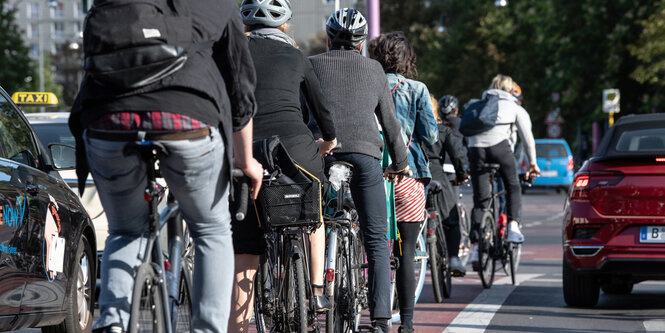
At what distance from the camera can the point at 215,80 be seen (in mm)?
3998

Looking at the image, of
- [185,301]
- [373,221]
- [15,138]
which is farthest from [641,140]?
[185,301]

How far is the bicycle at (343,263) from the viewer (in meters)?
6.02

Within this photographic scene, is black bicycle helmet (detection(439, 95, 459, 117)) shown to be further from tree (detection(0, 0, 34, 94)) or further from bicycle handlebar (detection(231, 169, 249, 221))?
tree (detection(0, 0, 34, 94))

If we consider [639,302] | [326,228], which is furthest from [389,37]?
[639,302]

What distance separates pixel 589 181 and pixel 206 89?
18.4 feet

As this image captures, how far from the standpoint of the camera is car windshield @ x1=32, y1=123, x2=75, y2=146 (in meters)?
10.7

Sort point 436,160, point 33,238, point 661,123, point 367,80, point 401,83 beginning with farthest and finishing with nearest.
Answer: point 436,160 → point 661,123 → point 401,83 → point 367,80 → point 33,238

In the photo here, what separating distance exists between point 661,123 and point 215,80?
6160 millimetres

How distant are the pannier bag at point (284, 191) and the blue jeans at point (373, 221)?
934mm

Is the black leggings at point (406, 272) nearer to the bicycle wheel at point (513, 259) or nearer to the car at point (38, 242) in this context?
the car at point (38, 242)

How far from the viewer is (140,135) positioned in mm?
3803

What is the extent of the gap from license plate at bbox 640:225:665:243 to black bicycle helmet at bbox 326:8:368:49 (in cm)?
316

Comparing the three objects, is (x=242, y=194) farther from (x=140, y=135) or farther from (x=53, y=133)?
(x=53, y=133)

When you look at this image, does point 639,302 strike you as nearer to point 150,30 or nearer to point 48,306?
point 48,306
